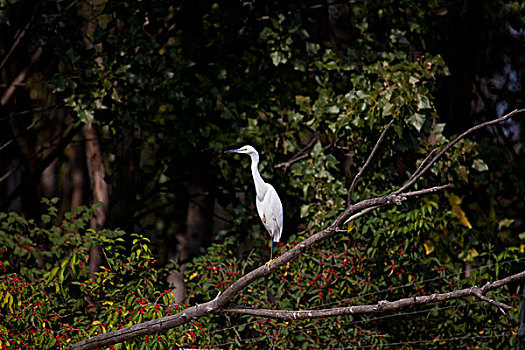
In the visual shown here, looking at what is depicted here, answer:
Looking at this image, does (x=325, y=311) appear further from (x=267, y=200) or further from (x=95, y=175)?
(x=95, y=175)

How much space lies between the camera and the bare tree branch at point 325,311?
2066 mm

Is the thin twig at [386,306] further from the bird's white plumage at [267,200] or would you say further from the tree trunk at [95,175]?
the tree trunk at [95,175]

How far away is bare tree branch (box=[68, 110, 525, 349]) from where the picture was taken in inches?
81.4

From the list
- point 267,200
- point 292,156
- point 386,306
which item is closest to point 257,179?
point 267,200

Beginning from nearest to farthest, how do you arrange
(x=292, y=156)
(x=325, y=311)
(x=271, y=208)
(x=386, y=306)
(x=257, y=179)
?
(x=386, y=306)
(x=325, y=311)
(x=257, y=179)
(x=271, y=208)
(x=292, y=156)

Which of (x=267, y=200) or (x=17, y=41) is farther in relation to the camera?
(x=17, y=41)

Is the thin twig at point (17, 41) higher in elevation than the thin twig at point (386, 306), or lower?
higher

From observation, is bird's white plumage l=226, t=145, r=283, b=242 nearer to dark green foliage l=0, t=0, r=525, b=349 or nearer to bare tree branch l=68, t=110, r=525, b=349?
bare tree branch l=68, t=110, r=525, b=349

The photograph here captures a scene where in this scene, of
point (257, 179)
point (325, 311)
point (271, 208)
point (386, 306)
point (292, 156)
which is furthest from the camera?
point (292, 156)

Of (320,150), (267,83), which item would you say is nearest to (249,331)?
(320,150)

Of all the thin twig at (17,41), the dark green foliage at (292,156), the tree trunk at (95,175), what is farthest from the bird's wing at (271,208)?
the thin twig at (17,41)

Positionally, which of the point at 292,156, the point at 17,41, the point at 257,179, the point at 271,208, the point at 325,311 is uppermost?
the point at 17,41

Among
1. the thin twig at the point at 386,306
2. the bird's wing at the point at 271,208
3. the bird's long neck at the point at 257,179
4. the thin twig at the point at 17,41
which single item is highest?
the thin twig at the point at 17,41

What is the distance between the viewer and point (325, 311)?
2.34 meters
